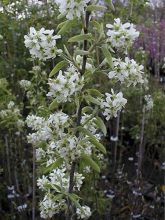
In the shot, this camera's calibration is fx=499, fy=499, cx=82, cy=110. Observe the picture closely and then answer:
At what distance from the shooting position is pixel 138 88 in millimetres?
4961

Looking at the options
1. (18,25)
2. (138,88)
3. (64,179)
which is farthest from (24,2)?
(64,179)

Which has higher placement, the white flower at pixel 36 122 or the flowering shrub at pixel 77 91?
the flowering shrub at pixel 77 91

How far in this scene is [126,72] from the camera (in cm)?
215

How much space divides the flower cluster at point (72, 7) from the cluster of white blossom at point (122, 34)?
0.14 m

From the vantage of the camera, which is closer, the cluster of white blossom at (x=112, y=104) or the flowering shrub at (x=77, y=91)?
the flowering shrub at (x=77, y=91)

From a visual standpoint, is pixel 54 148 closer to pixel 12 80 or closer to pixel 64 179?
pixel 64 179

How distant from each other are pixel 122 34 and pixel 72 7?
0.24 metres

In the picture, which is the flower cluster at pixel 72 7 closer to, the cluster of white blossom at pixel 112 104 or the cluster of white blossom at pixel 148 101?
the cluster of white blossom at pixel 112 104

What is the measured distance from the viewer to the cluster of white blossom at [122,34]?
203 centimetres

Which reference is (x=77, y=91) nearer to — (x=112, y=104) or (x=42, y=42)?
(x=112, y=104)

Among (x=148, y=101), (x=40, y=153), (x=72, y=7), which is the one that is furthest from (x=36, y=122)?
(x=148, y=101)

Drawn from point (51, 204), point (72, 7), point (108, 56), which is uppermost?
point (72, 7)

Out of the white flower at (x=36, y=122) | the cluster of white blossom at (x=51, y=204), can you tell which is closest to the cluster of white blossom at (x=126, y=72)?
the cluster of white blossom at (x=51, y=204)

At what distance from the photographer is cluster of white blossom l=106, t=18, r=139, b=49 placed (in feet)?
6.66
